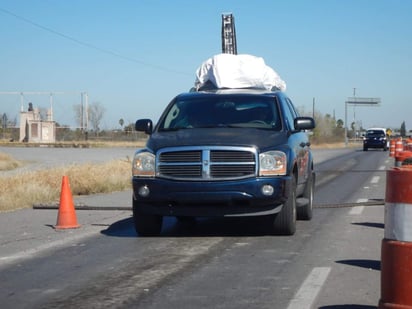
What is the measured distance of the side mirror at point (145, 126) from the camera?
10805 millimetres

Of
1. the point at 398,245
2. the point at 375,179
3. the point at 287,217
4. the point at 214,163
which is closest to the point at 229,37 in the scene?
the point at 375,179

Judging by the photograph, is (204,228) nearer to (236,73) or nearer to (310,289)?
(236,73)

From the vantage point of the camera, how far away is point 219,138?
9.56 metres

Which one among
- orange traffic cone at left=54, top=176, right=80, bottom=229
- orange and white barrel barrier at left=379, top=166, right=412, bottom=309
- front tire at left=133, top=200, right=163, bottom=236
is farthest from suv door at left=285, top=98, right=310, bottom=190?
orange and white barrel barrier at left=379, top=166, right=412, bottom=309

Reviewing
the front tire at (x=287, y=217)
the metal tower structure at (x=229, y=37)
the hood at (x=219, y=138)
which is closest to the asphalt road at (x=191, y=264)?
the front tire at (x=287, y=217)

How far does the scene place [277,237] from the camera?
9844mm

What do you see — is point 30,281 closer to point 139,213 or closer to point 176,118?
point 139,213

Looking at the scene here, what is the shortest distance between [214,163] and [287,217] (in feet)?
4.16

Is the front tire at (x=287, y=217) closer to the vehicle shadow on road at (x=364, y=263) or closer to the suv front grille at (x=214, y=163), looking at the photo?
the suv front grille at (x=214, y=163)

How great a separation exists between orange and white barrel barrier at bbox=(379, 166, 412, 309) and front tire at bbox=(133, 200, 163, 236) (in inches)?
209

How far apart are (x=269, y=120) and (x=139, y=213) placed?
7.92 feet

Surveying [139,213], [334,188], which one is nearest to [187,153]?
[139,213]

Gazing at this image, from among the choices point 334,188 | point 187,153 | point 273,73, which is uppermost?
point 273,73

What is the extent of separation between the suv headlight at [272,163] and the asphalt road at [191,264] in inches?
36.6
